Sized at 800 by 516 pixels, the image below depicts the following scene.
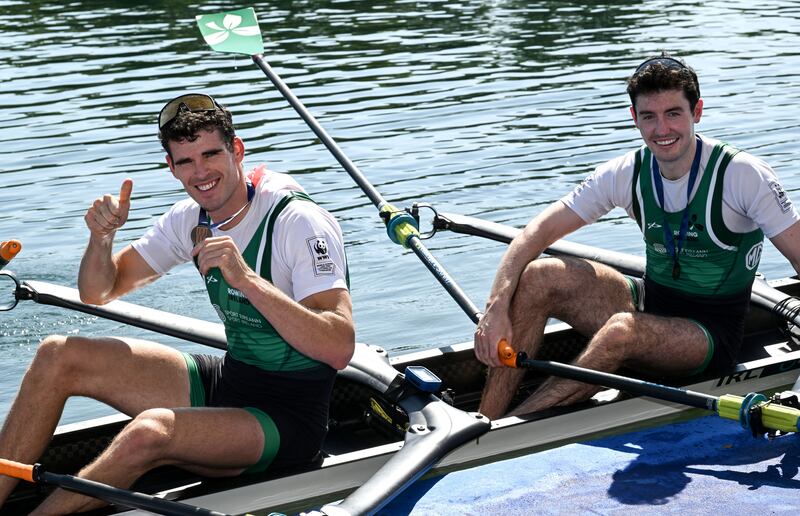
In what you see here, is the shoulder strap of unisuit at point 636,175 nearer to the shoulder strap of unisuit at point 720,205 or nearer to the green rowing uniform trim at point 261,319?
the shoulder strap of unisuit at point 720,205

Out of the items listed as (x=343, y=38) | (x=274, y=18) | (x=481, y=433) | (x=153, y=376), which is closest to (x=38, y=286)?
(x=153, y=376)

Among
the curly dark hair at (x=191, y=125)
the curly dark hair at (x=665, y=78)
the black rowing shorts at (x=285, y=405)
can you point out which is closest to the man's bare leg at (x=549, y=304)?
the curly dark hair at (x=665, y=78)

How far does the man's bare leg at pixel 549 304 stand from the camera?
5.18 meters

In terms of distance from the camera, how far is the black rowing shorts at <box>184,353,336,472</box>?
14.1 ft

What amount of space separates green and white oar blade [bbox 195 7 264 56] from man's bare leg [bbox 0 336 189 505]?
298 centimetres

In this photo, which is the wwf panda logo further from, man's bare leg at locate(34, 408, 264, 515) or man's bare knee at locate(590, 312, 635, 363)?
man's bare knee at locate(590, 312, 635, 363)

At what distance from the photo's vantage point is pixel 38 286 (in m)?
5.41

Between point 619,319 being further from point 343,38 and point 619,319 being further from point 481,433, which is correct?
point 343,38

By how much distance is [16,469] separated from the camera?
13.2 ft

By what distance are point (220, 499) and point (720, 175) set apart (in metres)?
2.42

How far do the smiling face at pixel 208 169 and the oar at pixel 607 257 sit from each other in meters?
1.87

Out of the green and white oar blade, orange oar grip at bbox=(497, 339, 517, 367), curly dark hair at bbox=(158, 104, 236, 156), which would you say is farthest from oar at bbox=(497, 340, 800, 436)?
the green and white oar blade

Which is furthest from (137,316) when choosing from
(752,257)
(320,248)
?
(752,257)

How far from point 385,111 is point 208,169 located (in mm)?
8560
